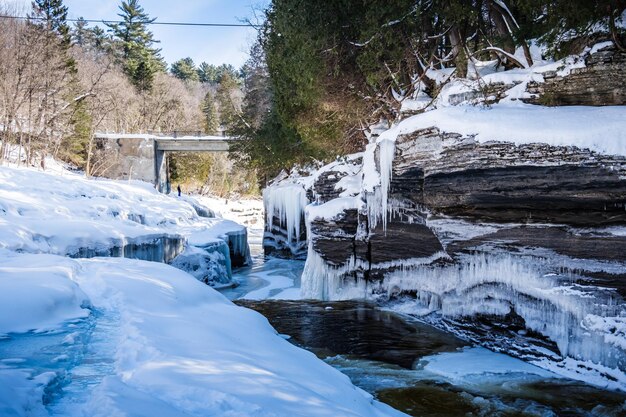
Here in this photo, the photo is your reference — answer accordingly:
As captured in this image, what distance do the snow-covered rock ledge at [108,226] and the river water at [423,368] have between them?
388cm

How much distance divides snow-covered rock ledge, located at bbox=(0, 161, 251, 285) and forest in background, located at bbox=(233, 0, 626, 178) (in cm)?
572

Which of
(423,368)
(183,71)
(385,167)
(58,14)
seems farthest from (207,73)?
(423,368)

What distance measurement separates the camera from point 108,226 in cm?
1187

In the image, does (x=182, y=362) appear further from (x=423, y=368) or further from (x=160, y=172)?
(x=160, y=172)

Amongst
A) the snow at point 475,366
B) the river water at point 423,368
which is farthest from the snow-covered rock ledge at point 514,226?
the river water at point 423,368

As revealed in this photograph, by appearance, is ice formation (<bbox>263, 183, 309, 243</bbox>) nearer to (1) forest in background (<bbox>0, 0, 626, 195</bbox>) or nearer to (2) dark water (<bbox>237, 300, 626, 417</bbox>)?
(1) forest in background (<bbox>0, 0, 626, 195</bbox>)

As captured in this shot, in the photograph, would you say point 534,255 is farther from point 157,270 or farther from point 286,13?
point 286,13

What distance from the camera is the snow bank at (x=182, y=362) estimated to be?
110 inches

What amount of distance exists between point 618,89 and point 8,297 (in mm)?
8632

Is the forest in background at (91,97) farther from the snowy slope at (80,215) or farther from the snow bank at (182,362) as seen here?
the snow bank at (182,362)

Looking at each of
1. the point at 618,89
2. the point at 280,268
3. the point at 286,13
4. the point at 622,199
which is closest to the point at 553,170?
the point at 622,199

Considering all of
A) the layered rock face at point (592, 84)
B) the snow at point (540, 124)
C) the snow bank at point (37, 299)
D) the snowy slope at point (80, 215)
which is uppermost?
the layered rock face at point (592, 84)

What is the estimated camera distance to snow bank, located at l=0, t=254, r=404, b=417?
110 inches

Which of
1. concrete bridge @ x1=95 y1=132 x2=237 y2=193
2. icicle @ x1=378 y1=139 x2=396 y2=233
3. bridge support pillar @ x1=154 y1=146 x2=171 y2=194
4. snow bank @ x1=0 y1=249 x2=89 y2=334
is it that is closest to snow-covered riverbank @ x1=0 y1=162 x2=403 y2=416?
snow bank @ x1=0 y1=249 x2=89 y2=334
